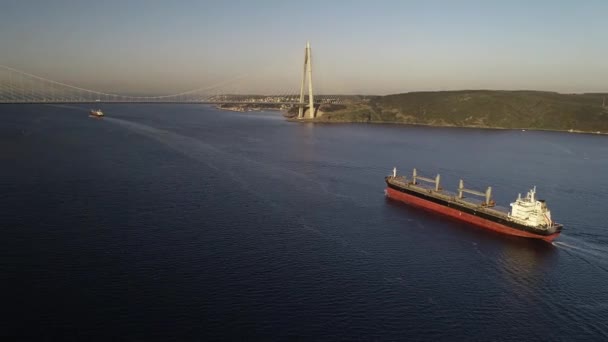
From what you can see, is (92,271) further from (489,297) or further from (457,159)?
(457,159)

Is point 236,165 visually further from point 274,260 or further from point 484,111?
point 484,111

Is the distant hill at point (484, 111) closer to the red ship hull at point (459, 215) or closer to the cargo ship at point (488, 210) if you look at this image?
the red ship hull at point (459, 215)

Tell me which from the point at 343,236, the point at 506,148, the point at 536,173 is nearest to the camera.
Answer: the point at 343,236

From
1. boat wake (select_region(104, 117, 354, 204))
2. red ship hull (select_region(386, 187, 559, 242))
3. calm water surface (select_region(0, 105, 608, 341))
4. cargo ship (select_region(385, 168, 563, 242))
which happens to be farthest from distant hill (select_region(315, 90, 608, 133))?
cargo ship (select_region(385, 168, 563, 242))

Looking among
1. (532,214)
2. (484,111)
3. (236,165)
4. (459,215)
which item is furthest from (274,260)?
(484,111)

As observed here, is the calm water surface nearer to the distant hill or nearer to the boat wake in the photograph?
the boat wake

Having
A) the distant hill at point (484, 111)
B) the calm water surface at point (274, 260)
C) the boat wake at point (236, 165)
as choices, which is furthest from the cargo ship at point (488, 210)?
the distant hill at point (484, 111)

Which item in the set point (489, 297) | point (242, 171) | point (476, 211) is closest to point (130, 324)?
point (489, 297)
